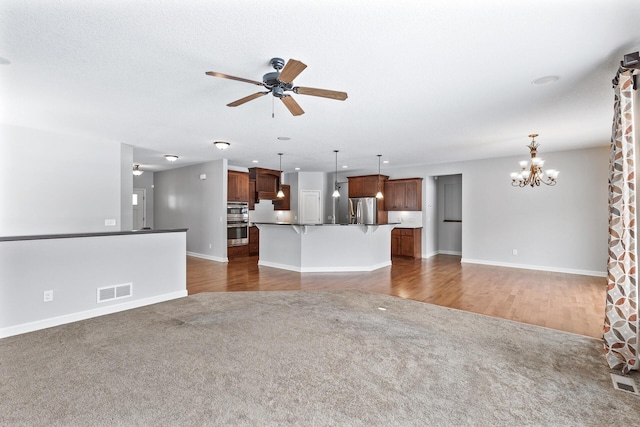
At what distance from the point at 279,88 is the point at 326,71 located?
18.6 inches

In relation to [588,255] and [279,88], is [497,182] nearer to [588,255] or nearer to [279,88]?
[588,255]

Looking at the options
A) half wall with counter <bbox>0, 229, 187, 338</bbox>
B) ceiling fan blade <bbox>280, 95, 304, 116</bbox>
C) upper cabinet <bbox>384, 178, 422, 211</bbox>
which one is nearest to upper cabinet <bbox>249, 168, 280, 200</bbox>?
upper cabinet <bbox>384, 178, 422, 211</bbox>

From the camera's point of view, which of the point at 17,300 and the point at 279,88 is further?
the point at 17,300

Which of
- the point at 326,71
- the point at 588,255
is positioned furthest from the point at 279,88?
the point at 588,255

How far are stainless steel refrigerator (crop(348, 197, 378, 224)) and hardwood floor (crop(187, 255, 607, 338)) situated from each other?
2.06m

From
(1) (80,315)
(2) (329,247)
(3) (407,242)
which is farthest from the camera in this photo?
(3) (407,242)

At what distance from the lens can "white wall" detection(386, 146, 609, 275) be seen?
6.12 meters

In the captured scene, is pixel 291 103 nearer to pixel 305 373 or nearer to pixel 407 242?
pixel 305 373

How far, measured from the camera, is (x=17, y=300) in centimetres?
324

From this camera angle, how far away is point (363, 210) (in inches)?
365

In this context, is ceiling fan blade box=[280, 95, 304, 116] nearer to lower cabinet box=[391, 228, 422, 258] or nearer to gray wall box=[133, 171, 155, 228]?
lower cabinet box=[391, 228, 422, 258]

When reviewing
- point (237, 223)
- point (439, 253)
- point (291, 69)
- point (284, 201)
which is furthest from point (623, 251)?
point (284, 201)

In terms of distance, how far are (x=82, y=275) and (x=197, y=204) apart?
4.99 meters

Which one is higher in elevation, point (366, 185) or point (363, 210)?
point (366, 185)
